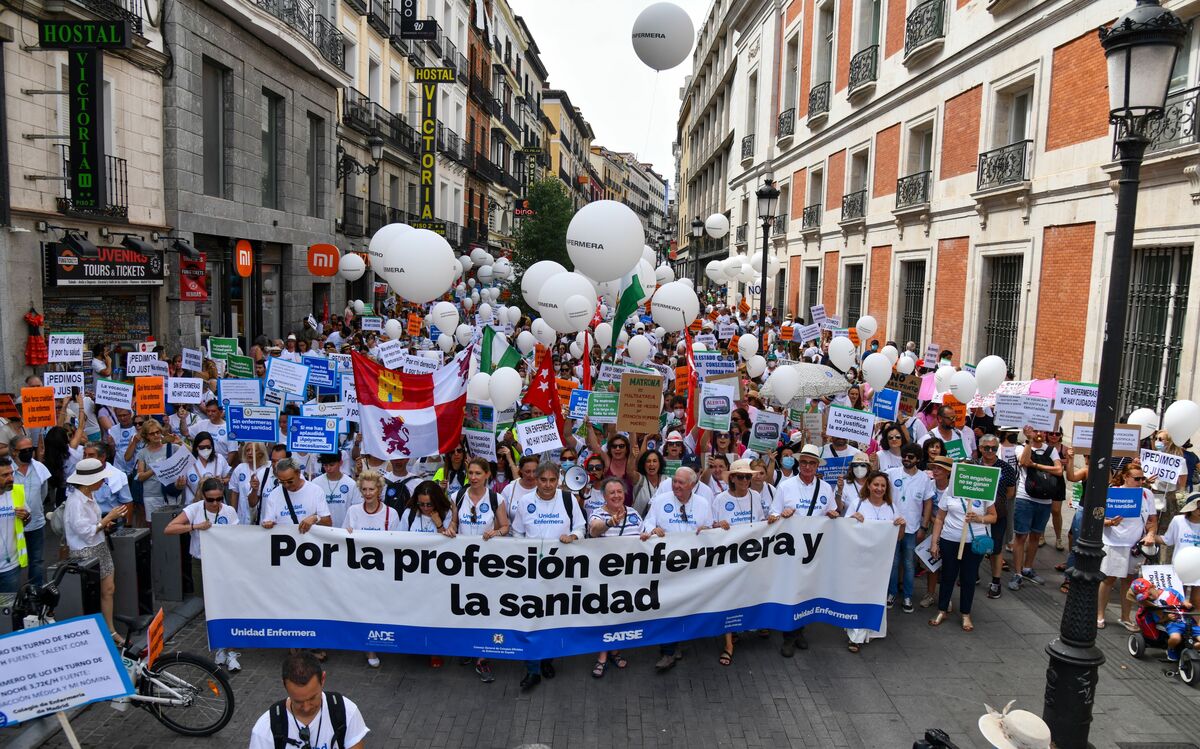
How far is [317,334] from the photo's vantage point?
67.9 ft

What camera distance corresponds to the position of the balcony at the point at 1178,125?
1094 cm

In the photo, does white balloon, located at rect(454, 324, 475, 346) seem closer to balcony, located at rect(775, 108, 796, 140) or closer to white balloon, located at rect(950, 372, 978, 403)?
white balloon, located at rect(950, 372, 978, 403)

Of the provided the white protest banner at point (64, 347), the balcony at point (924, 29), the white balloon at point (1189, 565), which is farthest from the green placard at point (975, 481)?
the balcony at point (924, 29)

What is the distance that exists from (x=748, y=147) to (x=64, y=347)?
33273 millimetres

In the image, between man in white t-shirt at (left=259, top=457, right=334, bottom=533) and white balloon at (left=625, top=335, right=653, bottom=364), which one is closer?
man in white t-shirt at (left=259, top=457, right=334, bottom=533)

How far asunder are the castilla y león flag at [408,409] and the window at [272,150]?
48.9 ft

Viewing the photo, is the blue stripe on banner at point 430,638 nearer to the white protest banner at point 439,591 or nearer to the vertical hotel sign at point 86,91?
the white protest banner at point 439,591

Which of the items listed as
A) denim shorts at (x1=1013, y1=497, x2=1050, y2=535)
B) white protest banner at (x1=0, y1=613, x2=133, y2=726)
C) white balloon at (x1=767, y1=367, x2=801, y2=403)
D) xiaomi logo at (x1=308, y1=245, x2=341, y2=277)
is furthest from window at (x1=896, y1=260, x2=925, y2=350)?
white protest banner at (x1=0, y1=613, x2=133, y2=726)

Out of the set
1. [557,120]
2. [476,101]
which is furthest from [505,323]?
[557,120]

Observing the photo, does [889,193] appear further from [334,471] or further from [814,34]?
[334,471]

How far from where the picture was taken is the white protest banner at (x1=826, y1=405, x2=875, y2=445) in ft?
26.8

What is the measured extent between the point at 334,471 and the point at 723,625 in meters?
3.56

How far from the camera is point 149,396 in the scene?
866 cm

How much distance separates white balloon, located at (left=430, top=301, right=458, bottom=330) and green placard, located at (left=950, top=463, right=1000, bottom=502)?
10519 mm
